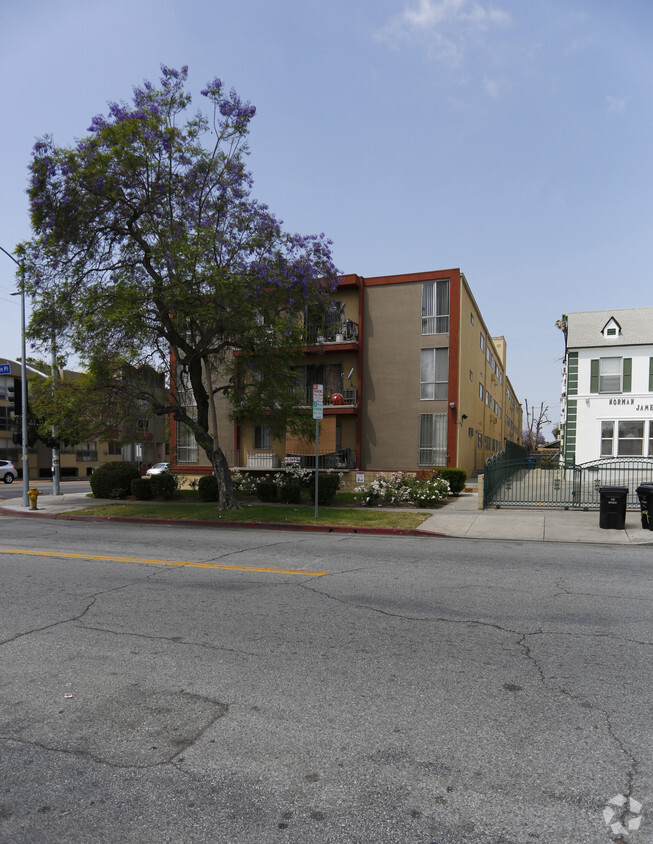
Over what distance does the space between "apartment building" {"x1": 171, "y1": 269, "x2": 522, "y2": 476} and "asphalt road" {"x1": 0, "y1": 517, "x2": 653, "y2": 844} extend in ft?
59.8

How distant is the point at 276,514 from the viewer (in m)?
15.5

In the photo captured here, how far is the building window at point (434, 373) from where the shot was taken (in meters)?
25.7

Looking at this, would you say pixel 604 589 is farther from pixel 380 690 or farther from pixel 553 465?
pixel 553 465

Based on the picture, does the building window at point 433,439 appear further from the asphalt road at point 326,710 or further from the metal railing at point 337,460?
the asphalt road at point 326,710

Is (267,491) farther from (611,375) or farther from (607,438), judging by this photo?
(611,375)

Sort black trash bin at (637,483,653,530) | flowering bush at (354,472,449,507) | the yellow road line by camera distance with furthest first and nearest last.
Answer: flowering bush at (354,472,449,507), black trash bin at (637,483,653,530), the yellow road line

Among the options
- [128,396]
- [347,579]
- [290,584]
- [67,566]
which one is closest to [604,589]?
[347,579]

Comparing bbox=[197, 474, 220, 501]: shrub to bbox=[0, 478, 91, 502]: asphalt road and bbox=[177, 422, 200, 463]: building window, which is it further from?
bbox=[0, 478, 91, 502]: asphalt road

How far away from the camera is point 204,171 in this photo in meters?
16.3

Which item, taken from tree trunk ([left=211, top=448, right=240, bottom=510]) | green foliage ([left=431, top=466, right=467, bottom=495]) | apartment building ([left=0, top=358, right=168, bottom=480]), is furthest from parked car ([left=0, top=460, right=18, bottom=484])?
green foliage ([left=431, top=466, right=467, bottom=495])

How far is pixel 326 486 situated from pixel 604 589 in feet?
36.9

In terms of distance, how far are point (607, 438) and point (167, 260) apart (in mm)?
22189

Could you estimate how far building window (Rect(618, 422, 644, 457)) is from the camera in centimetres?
2688

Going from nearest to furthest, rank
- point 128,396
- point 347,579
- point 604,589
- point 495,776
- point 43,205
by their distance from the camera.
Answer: point 495,776 → point 604,589 → point 347,579 → point 43,205 → point 128,396
